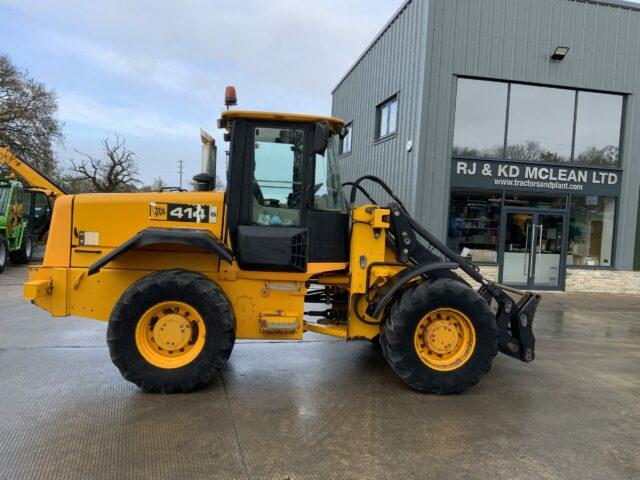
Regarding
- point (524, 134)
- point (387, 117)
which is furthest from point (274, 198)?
point (387, 117)

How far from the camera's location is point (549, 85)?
1199cm

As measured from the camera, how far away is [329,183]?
4.86 meters

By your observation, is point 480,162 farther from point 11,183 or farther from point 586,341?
point 11,183

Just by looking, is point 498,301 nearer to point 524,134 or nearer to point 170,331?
point 170,331

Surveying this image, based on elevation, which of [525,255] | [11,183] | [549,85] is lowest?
[525,255]

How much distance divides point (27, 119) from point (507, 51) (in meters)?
24.8

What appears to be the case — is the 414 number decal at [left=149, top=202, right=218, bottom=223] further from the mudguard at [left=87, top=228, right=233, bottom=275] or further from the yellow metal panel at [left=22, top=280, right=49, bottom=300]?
the yellow metal panel at [left=22, top=280, right=49, bottom=300]

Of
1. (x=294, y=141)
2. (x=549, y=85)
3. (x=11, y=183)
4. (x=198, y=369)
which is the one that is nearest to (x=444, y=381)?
(x=198, y=369)

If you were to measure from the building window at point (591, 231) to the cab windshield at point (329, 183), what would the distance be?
9784 mm

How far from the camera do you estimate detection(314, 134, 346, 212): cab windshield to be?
187 inches

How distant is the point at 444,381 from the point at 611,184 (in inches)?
409

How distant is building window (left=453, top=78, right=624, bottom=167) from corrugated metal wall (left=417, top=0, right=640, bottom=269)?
1.00 ft

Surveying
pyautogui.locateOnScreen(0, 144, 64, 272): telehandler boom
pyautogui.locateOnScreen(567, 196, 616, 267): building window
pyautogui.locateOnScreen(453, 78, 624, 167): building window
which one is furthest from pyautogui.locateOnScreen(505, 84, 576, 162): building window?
pyautogui.locateOnScreen(0, 144, 64, 272): telehandler boom

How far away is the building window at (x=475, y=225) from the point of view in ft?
38.7
